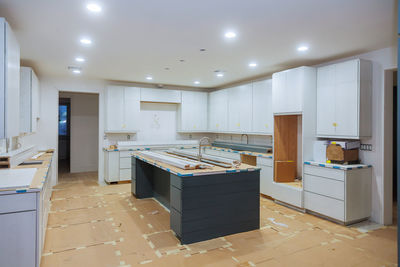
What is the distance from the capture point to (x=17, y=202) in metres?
2.25

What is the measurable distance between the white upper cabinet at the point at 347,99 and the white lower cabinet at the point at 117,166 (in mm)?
4312

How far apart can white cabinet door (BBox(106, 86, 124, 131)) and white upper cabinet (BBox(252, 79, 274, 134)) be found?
125 inches

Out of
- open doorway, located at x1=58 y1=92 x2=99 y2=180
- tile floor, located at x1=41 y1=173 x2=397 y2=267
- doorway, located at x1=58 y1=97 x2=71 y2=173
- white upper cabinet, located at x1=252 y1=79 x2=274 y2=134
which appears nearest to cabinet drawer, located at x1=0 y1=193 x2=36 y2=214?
tile floor, located at x1=41 y1=173 x2=397 y2=267

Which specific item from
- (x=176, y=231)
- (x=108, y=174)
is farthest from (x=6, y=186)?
(x=108, y=174)

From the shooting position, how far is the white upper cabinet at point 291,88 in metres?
4.36

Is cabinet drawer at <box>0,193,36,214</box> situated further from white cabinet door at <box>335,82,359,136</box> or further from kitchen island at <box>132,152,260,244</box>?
white cabinet door at <box>335,82,359,136</box>

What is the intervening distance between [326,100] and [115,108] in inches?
182

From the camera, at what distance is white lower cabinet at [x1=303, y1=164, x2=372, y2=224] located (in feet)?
12.3

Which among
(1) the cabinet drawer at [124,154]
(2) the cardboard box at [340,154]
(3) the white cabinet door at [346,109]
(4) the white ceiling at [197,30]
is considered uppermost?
(4) the white ceiling at [197,30]

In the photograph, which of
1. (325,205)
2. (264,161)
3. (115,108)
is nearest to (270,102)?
(264,161)

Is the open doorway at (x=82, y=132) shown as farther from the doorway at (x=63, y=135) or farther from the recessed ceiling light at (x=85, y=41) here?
the recessed ceiling light at (x=85, y=41)

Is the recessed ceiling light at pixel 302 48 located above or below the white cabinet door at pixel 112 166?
above

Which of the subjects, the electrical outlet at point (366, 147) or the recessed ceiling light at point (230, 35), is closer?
the recessed ceiling light at point (230, 35)

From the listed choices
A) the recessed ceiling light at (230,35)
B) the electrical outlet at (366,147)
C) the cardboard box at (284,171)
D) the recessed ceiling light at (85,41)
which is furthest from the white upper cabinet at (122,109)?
the electrical outlet at (366,147)
